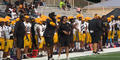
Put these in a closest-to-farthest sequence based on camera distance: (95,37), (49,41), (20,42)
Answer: (20,42) < (49,41) < (95,37)

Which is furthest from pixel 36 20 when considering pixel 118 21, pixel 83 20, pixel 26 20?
pixel 118 21

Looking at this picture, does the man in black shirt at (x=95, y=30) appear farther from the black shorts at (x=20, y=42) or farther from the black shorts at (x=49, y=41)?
the black shorts at (x=20, y=42)

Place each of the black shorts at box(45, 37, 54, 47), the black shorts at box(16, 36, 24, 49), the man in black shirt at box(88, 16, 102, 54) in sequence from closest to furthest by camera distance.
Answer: the black shorts at box(16, 36, 24, 49)
the black shorts at box(45, 37, 54, 47)
the man in black shirt at box(88, 16, 102, 54)

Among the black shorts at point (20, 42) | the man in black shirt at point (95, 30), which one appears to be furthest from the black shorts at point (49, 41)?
the man in black shirt at point (95, 30)

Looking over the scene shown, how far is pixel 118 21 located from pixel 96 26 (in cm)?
532

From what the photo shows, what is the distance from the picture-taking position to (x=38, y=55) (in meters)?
20.8

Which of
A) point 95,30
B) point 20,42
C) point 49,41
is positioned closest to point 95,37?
point 95,30

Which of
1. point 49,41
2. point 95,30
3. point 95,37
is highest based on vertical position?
point 49,41

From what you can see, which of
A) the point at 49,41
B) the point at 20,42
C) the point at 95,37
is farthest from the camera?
the point at 95,37

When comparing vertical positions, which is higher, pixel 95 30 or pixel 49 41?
pixel 49 41

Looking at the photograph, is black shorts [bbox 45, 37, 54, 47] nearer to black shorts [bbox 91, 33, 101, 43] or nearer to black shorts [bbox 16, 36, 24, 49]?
black shorts [bbox 16, 36, 24, 49]

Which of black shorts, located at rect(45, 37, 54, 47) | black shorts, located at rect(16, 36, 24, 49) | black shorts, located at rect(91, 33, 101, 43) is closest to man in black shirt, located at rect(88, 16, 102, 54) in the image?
black shorts, located at rect(91, 33, 101, 43)

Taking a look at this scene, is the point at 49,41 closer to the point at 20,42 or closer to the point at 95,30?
the point at 20,42

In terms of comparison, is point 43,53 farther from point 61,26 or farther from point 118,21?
point 118,21
